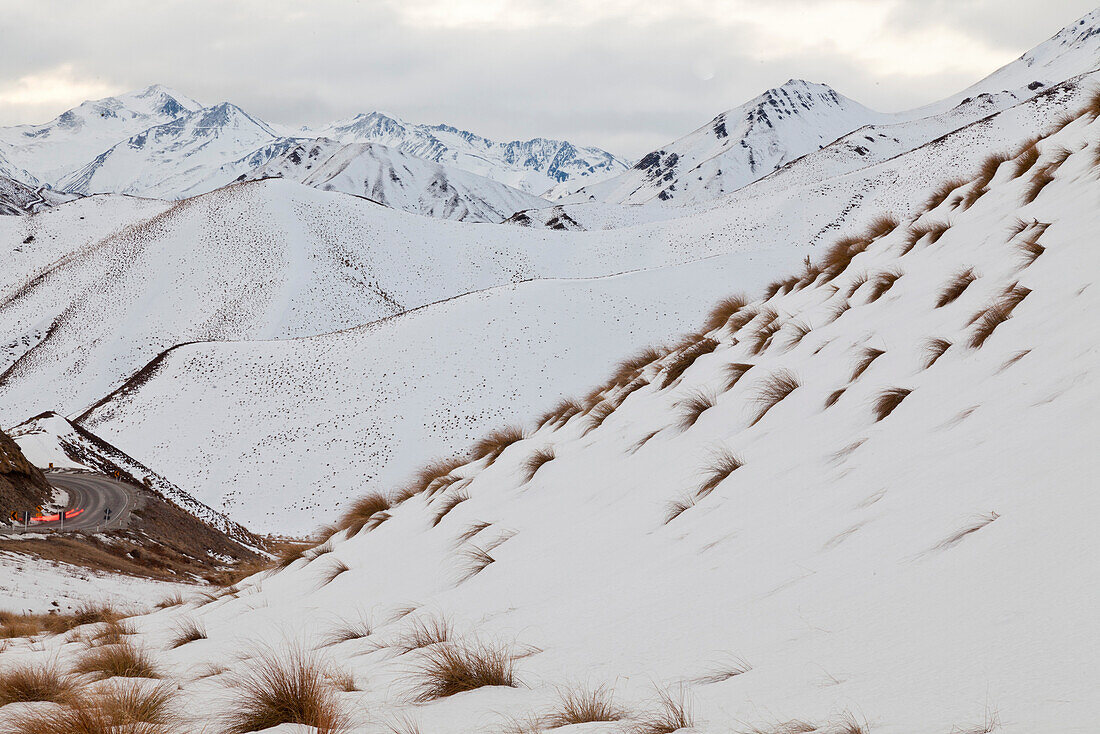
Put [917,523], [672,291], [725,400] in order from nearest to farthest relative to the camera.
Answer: [917,523] → [725,400] → [672,291]

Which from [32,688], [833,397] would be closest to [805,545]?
[833,397]

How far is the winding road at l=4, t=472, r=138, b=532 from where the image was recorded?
19000 mm

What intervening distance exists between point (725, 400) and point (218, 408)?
34.4 metres

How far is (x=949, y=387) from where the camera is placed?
3.90 metres

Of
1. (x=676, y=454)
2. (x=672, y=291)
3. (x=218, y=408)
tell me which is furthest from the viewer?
(x=672, y=291)

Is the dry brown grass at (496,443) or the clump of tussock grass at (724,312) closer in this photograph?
the dry brown grass at (496,443)

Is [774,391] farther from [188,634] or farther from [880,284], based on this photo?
[188,634]

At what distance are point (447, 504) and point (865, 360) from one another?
3.84 m

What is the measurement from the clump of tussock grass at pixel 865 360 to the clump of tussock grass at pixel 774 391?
417 mm

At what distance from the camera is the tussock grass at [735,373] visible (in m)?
5.98

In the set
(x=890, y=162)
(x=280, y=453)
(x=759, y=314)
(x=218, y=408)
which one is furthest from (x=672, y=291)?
(x=890, y=162)

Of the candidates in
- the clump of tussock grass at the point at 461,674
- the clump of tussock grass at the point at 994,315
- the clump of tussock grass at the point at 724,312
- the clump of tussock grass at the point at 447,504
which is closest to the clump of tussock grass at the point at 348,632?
the clump of tussock grass at the point at 461,674

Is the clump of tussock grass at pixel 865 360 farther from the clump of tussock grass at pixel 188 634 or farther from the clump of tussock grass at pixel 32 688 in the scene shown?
the clump of tussock grass at pixel 188 634

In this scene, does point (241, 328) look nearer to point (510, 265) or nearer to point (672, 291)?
point (510, 265)
